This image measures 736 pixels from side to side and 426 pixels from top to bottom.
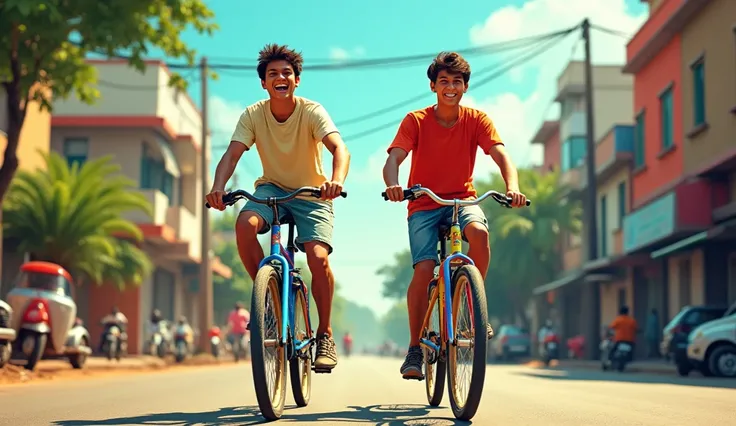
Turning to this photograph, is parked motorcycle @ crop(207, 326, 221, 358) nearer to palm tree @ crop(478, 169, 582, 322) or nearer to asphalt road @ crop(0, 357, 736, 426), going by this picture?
asphalt road @ crop(0, 357, 736, 426)

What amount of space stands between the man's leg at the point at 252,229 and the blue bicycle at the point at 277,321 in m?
0.07

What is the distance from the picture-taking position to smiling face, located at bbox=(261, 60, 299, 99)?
7.02m

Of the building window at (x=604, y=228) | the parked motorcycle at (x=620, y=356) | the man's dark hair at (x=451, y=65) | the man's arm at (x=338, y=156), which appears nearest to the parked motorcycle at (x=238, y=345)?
the parked motorcycle at (x=620, y=356)

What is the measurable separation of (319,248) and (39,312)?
880 cm

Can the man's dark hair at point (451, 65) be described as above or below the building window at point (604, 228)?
below

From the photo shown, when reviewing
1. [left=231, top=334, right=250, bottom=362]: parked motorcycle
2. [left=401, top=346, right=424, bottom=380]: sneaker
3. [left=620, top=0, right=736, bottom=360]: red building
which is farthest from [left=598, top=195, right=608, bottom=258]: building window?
[left=401, top=346, right=424, bottom=380]: sneaker

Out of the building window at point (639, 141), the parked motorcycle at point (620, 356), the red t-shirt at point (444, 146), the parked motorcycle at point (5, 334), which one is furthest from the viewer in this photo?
the building window at point (639, 141)

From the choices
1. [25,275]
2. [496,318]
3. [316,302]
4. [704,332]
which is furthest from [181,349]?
[496,318]

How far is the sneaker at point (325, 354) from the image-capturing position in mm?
6957

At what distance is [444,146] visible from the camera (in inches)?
285

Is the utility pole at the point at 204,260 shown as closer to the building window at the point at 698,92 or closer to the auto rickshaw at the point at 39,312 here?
the building window at the point at 698,92

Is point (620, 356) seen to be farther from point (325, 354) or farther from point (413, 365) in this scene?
point (325, 354)

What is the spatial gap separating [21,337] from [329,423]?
934 centimetres

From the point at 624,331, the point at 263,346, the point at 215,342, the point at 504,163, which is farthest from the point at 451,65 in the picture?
the point at 215,342
